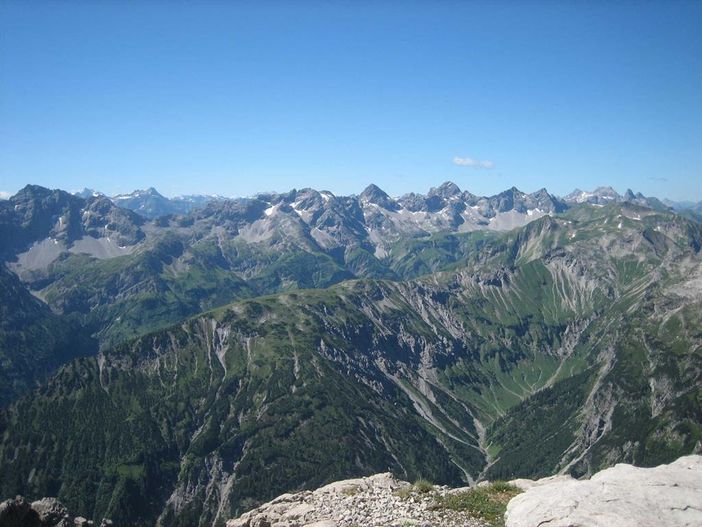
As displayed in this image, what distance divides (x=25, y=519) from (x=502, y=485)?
39.3 metres

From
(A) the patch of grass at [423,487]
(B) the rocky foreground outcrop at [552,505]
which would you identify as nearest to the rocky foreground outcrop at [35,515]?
(B) the rocky foreground outcrop at [552,505]

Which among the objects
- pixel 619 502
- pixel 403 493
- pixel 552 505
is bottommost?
pixel 403 493

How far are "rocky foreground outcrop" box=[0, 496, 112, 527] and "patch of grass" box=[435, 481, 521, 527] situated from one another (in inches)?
1351

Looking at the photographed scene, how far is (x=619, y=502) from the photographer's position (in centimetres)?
2383

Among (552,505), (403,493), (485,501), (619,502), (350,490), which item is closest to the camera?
(619,502)

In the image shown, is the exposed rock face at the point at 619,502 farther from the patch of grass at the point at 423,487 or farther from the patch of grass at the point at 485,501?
the patch of grass at the point at 423,487

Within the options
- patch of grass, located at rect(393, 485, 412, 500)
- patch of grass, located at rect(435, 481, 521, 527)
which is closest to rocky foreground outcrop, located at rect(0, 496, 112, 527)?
patch of grass, located at rect(393, 485, 412, 500)

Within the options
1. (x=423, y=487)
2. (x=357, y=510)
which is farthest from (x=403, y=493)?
(x=357, y=510)

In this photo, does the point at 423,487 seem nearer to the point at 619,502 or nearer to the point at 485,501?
the point at 485,501

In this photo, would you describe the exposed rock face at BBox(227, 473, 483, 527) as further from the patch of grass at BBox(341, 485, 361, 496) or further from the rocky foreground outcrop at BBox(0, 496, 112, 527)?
the rocky foreground outcrop at BBox(0, 496, 112, 527)

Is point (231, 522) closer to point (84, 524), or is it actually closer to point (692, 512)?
point (84, 524)

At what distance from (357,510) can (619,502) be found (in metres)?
16.9

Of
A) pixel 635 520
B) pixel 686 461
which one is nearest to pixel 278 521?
pixel 635 520

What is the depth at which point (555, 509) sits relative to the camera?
78.1 feet
